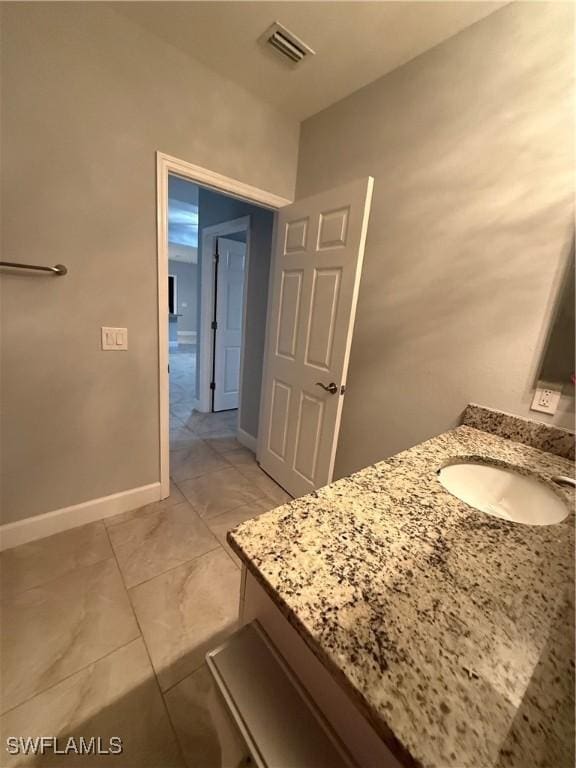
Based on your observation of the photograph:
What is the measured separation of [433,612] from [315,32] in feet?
6.74

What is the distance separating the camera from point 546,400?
112cm

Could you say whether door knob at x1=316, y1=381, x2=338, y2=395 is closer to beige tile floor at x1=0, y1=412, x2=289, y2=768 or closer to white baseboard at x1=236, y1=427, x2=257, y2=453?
beige tile floor at x1=0, y1=412, x2=289, y2=768

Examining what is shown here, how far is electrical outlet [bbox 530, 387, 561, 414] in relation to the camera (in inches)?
43.4

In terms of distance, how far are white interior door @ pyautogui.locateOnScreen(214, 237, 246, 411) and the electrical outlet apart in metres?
2.42

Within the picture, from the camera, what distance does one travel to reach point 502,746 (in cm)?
31

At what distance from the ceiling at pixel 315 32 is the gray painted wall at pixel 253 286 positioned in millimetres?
900

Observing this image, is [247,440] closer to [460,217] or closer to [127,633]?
[127,633]

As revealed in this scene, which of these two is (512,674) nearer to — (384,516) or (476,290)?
(384,516)

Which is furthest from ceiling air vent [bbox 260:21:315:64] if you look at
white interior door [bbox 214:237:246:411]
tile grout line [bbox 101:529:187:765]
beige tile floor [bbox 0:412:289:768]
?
tile grout line [bbox 101:529:187:765]

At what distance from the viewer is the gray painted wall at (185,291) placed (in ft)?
27.4

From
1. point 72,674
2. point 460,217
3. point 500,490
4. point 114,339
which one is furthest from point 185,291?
point 500,490

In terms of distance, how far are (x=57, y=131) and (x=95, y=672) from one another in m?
2.12

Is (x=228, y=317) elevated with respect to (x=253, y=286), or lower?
lower

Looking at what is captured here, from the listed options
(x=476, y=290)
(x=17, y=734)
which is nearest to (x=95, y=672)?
(x=17, y=734)
